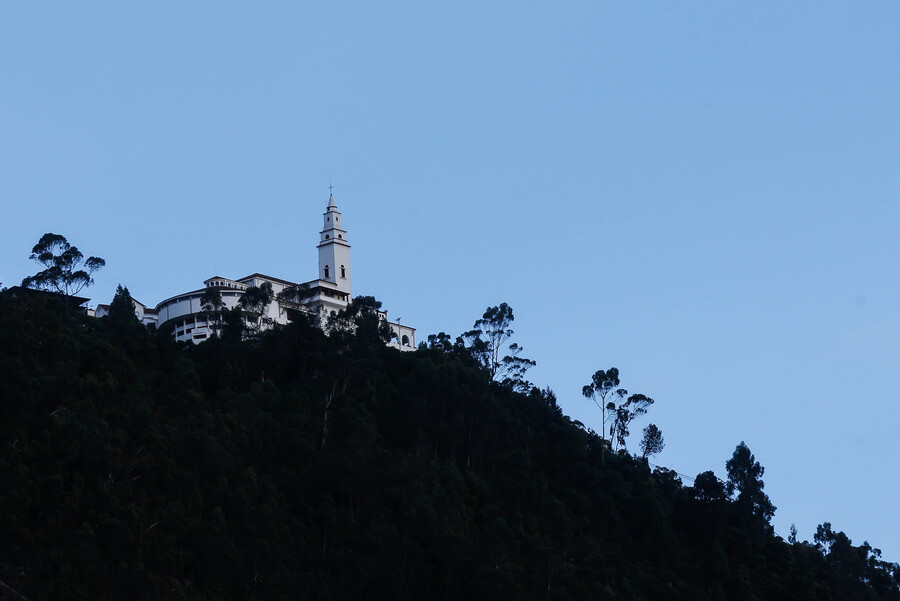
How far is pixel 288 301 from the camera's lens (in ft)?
239

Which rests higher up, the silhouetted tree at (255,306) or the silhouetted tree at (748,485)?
the silhouetted tree at (255,306)

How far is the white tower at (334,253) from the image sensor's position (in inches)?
3123

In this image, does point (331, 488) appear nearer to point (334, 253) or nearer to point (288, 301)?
point (288, 301)

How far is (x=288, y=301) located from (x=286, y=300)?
12 cm

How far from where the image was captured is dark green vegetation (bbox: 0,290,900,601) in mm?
47156

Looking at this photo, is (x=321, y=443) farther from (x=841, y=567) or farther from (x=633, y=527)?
(x=841, y=567)

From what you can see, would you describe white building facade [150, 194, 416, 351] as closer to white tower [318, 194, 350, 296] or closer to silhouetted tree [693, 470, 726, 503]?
white tower [318, 194, 350, 296]

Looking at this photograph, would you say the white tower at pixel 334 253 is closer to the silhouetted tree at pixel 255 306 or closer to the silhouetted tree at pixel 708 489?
the silhouetted tree at pixel 255 306

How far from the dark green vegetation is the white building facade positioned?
3944 millimetres

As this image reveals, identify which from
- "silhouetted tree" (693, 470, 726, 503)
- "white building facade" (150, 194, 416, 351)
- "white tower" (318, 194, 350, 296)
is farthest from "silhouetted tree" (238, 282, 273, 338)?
"silhouetted tree" (693, 470, 726, 503)

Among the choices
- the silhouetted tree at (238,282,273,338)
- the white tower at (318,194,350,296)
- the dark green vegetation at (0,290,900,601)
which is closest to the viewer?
the dark green vegetation at (0,290,900,601)

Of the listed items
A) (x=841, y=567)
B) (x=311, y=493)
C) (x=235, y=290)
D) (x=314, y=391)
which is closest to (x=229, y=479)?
(x=311, y=493)

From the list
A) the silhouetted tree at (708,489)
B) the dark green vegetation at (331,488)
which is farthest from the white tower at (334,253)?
the silhouetted tree at (708,489)

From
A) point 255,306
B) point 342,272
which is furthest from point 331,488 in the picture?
point 342,272
